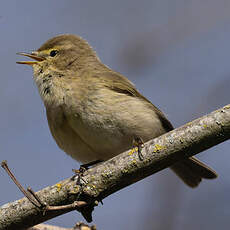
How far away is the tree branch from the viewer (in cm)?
280

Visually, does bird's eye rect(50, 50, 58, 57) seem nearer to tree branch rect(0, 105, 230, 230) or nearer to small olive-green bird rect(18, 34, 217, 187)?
small olive-green bird rect(18, 34, 217, 187)

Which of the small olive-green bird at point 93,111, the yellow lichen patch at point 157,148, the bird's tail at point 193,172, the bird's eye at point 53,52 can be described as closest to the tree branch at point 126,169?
the yellow lichen patch at point 157,148

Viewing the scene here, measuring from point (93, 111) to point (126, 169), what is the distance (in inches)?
43.2

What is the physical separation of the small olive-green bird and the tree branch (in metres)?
0.86

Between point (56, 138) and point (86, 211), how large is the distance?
1434mm

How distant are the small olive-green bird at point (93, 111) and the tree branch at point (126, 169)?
86cm

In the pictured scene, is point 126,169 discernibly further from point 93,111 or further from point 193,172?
point 193,172

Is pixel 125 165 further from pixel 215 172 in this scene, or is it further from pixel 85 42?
pixel 85 42

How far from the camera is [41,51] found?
5160 millimetres

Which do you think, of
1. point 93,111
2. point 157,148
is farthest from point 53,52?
point 157,148

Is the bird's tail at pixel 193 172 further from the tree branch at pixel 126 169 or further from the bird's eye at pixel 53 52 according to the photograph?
the bird's eye at pixel 53 52

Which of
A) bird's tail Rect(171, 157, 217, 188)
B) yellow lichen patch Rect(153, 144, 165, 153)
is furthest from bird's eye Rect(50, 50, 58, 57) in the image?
yellow lichen patch Rect(153, 144, 165, 153)

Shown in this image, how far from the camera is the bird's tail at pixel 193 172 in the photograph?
4.85 metres

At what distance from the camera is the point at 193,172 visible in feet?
16.4
